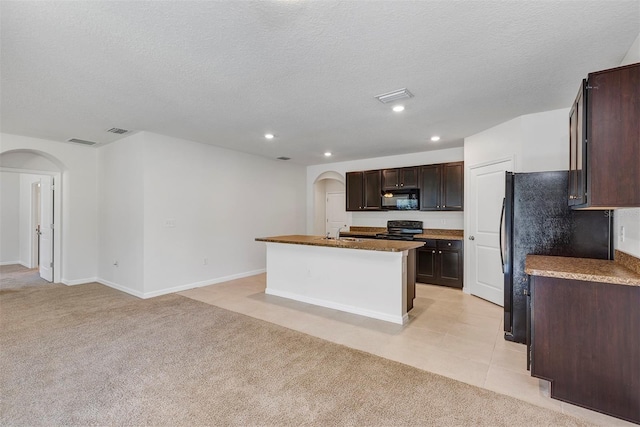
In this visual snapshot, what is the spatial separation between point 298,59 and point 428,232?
4520 mm

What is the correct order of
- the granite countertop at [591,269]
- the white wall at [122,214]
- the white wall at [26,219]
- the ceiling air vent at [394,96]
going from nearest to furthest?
the granite countertop at [591,269] → the ceiling air vent at [394,96] → the white wall at [122,214] → the white wall at [26,219]

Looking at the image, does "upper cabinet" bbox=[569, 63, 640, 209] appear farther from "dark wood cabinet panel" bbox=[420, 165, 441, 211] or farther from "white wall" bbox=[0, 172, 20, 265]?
"white wall" bbox=[0, 172, 20, 265]

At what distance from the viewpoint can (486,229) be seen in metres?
4.35

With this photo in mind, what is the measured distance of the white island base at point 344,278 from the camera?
354 cm

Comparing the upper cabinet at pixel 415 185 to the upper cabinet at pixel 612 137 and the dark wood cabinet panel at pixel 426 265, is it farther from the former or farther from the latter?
the upper cabinet at pixel 612 137

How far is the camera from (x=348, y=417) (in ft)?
6.24

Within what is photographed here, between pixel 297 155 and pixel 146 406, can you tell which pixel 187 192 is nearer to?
pixel 297 155

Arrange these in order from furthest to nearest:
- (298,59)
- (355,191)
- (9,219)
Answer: (9,219) → (355,191) → (298,59)

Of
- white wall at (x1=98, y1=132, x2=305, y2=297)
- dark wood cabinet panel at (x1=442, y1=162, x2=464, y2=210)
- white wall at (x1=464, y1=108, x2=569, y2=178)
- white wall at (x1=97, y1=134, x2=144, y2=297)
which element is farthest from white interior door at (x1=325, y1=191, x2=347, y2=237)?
white wall at (x1=97, y1=134, x2=144, y2=297)

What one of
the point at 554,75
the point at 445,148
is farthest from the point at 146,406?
the point at 445,148

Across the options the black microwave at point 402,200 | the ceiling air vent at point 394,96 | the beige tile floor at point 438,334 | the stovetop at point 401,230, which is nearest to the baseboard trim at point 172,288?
the beige tile floor at point 438,334

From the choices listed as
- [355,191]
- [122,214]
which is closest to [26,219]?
[122,214]

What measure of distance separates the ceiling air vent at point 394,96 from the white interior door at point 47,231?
247 inches

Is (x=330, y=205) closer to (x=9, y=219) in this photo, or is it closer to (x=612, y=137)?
(x=612, y=137)
